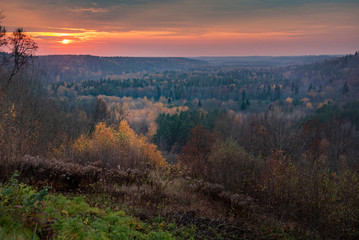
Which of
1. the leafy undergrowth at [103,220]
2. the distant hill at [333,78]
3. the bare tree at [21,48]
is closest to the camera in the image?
the leafy undergrowth at [103,220]

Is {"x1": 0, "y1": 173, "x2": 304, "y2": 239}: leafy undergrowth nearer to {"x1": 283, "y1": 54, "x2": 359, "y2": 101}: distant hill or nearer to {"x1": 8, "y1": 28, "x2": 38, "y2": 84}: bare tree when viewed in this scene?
{"x1": 8, "y1": 28, "x2": 38, "y2": 84}: bare tree

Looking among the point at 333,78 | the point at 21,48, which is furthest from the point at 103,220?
the point at 333,78

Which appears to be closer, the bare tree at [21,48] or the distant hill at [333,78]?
the bare tree at [21,48]

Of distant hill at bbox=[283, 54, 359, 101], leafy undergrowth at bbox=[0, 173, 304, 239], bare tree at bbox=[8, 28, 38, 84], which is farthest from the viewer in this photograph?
distant hill at bbox=[283, 54, 359, 101]

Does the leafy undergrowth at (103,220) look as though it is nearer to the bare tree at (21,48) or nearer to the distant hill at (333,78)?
the bare tree at (21,48)

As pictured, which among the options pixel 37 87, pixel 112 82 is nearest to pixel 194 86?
pixel 112 82

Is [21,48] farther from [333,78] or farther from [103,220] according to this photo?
[333,78]

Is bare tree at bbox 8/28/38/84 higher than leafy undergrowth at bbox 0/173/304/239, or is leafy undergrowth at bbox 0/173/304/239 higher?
bare tree at bbox 8/28/38/84

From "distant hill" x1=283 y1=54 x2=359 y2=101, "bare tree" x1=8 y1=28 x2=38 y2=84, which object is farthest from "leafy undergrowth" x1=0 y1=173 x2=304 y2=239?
"distant hill" x1=283 y1=54 x2=359 y2=101

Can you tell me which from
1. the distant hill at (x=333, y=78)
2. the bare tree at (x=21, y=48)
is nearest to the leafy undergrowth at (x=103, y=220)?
the bare tree at (x=21, y=48)

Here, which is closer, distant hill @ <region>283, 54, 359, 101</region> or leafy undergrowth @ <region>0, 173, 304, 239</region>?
leafy undergrowth @ <region>0, 173, 304, 239</region>

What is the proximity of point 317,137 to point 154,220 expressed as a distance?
55.1 m

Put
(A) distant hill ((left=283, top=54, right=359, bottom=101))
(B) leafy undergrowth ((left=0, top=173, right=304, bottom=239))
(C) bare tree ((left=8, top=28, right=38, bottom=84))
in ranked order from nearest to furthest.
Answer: (B) leafy undergrowth ((left=0, top=173, right=304, bottom=239)), (C) bare tree ((left=8, top=28, right=38, bottom=84)), (A) distant hill ((left=283, top=54, right=359, bottom=101))

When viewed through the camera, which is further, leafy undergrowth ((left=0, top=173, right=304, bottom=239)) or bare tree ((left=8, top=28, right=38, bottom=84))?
bare tree ((left=8, top=28, right=38, bottom=84))
